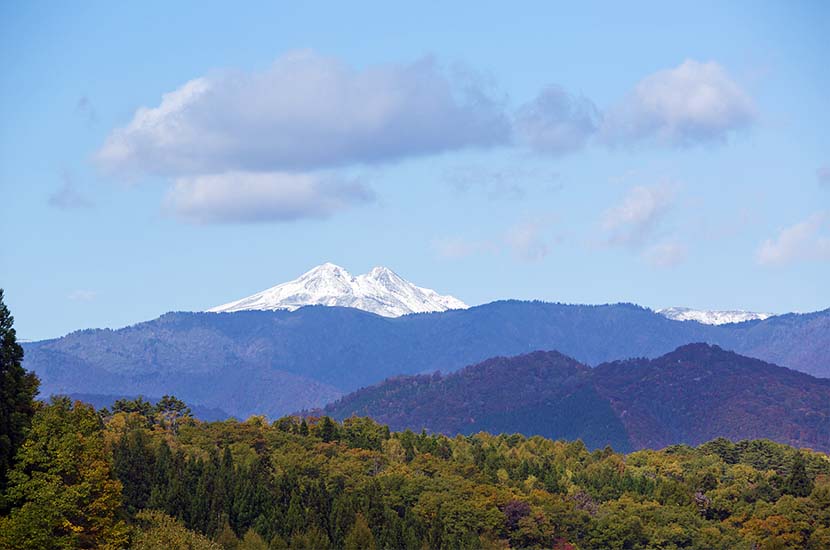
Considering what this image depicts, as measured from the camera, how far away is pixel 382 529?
18112 centimetres

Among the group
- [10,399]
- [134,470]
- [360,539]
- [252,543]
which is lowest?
[360,539]

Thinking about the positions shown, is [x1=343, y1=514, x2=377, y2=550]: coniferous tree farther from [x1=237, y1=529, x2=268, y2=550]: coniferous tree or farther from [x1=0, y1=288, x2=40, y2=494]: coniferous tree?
[x1=0, y1=288, x2=40, y2=494]: coniferous tree

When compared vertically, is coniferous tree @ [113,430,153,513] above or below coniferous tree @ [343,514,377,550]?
above

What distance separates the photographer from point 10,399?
114750 mm

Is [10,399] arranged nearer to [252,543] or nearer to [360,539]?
[252,543]

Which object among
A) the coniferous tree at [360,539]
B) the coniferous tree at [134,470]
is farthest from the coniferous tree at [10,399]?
the coniferous tree at [360,539]

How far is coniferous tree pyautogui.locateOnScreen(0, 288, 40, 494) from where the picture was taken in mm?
112438

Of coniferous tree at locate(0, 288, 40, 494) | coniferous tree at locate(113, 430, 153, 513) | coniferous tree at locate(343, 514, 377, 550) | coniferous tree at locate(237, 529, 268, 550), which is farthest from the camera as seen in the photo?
coniferous tree at locate(343, 514, 377, 550)

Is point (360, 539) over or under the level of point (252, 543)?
under

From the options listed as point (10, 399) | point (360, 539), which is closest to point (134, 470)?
point (360, 539)

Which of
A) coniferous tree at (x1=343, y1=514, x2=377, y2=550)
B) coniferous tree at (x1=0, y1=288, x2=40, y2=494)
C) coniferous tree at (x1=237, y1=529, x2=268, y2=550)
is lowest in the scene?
coniferous tree at (x1=343, y1=514, x2=377, y2=550)

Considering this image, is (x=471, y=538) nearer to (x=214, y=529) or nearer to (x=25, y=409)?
(x=214, y=529)

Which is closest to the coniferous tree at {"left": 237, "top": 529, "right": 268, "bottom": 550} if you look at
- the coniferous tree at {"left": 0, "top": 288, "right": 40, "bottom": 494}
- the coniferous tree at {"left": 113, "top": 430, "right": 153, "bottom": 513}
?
the coniferous tree at {"left": 113, "top": 430, "right": 153, "bottom": 513}

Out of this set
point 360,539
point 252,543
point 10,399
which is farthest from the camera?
point 360,539
